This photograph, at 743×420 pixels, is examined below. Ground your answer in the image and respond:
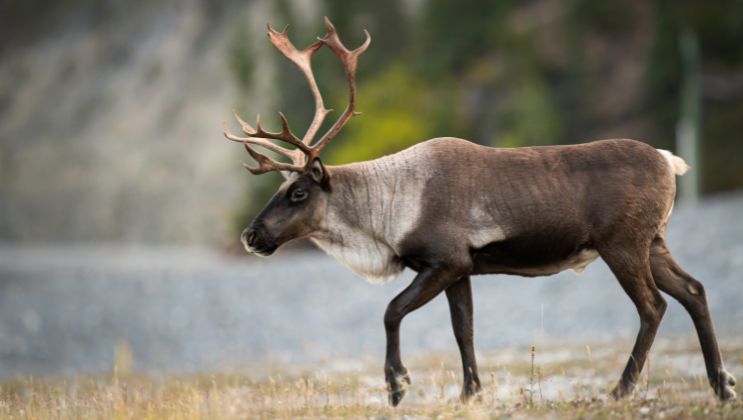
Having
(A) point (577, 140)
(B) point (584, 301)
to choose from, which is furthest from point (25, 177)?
(B) point (584, 301)

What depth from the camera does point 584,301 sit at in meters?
21.4

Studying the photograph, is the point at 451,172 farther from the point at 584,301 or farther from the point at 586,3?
the point at 586,3

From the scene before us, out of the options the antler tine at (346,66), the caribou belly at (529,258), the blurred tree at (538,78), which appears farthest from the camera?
the blurred tree at (538,78)

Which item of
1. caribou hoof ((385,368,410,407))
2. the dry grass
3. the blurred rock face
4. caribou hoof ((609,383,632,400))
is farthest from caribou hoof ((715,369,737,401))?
the blurred rock face

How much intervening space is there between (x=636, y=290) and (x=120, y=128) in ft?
252

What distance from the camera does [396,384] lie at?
29.1 ft

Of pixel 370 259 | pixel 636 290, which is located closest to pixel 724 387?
pixel 636 290

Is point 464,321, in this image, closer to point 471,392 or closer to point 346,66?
point 471,392

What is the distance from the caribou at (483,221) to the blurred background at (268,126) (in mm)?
1938

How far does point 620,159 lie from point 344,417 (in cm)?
332

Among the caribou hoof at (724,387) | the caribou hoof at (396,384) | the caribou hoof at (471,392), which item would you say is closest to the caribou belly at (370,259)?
the caribou hoof at (396,384)

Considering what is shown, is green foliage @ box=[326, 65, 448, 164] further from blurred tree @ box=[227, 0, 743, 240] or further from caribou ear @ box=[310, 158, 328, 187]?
caribou ear @ box=[310, 158, 328, 187]

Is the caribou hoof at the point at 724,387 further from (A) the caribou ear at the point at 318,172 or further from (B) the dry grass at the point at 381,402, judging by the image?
(A) the caribou ear at the point at 318,172

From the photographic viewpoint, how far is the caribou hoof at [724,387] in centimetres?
873
